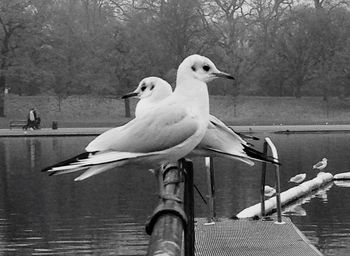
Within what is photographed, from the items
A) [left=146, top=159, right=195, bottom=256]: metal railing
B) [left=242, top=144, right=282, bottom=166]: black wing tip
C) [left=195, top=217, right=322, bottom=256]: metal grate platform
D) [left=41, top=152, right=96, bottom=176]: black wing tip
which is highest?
[left=41, top=152, right=96, bottom=176]: black wing tip

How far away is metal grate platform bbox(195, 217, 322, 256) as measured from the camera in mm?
7738

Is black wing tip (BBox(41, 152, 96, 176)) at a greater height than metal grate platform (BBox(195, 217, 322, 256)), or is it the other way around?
black wing tip (BBox(41, 152, 96, 176))

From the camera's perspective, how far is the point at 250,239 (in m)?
8.41

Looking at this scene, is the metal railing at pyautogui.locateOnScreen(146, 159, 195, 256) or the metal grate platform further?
the metal grate platform

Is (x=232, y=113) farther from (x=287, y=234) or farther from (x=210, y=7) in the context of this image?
(x=287, y=234)

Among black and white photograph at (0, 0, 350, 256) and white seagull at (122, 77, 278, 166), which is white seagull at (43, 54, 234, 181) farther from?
white seagull at (122, 77, 278, 166)

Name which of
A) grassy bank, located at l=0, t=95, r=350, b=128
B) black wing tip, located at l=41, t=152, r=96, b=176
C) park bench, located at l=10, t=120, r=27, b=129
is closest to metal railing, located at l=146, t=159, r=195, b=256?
black wing tip, located at l=41, t=152, r=96, b=176

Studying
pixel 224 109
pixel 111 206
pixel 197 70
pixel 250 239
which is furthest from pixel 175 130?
pixel 224 109

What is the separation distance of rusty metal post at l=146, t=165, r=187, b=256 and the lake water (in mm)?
6934

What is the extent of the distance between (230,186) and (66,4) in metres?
57.5

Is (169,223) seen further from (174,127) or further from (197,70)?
(197,70)

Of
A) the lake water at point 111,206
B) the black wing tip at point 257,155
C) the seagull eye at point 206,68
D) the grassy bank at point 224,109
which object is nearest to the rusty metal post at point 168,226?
the black wing tip at point 257,155

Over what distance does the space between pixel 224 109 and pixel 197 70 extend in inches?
1869

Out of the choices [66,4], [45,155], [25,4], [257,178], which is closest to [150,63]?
[25,4]
